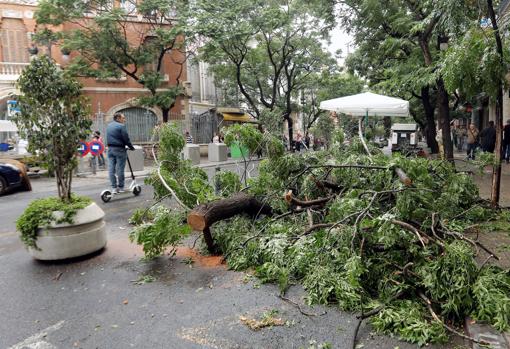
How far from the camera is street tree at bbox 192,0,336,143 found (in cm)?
1853

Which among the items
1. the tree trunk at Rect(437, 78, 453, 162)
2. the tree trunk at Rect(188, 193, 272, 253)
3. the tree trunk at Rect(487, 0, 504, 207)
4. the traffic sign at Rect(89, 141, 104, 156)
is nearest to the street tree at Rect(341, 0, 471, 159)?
the tree trunk at Rect(437, 78, 453, 162)

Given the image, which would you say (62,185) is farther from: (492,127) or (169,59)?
(169,59)

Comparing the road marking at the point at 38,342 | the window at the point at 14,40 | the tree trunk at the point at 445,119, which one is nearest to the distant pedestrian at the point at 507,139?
the tree trunk at the point at 445,119

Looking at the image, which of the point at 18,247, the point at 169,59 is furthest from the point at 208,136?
the point at 18,247

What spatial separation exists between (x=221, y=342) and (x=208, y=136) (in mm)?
25365

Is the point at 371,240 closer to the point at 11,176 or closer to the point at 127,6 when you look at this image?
the point at 11,176

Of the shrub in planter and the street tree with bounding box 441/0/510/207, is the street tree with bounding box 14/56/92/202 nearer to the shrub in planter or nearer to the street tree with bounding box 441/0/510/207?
the shrub in planter

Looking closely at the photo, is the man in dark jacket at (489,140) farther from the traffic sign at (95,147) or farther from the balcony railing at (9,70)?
the balcony railing at (9,70)

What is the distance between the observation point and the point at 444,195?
555cm

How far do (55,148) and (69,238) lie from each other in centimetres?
120

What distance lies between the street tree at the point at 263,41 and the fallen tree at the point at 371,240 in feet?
35.7

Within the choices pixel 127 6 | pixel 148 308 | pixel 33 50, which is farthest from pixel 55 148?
pixel 33 50

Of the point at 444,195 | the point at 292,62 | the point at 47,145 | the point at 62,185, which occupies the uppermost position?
the point at 292,62

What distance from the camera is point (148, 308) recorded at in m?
3.87
